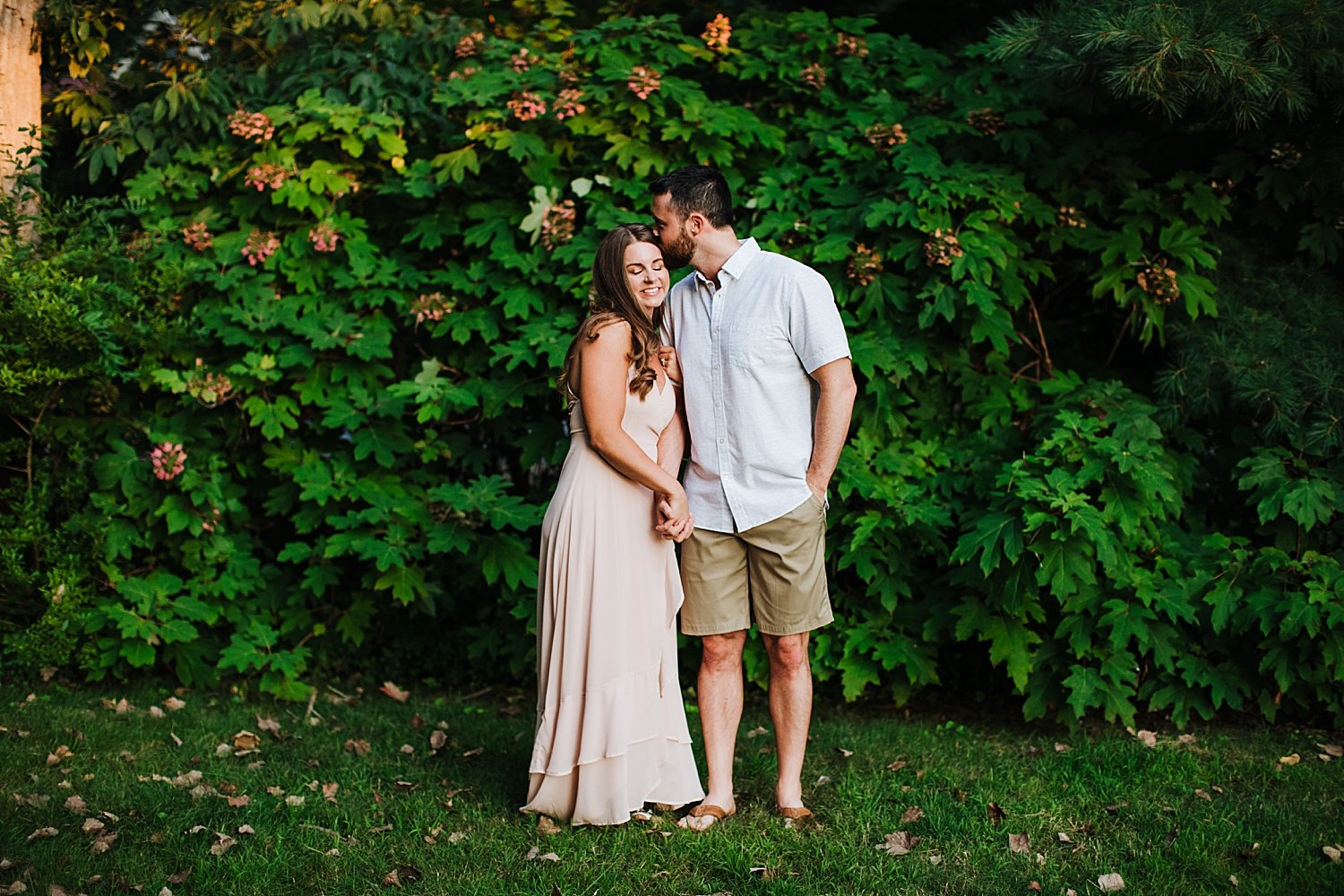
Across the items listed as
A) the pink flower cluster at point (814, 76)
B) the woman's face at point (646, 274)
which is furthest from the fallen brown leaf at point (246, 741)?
A: the pink flower cluster at point (814, 76)

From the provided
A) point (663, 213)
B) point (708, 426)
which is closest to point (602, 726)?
point (708, 426)

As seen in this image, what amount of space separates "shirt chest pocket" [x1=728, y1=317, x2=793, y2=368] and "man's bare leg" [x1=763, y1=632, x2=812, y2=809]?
0.92 metres

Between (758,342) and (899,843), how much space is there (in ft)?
5.35

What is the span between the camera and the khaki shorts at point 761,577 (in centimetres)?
373

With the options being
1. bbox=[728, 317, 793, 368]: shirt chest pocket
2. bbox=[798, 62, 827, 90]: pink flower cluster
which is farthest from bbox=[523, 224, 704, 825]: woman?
bbox=[798, 62, 827, 90]: pink flower cluster

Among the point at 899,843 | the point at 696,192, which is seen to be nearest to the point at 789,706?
the point at 899,843

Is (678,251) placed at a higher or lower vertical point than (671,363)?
higher

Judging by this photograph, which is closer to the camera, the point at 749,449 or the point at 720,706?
the point at 749,449

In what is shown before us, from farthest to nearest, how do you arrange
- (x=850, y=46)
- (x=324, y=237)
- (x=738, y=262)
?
(x=850, y=46)
(x=324, y=237)
(x=738, y=262)

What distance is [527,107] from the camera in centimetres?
520

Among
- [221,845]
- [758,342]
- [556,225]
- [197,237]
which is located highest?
[556,225]

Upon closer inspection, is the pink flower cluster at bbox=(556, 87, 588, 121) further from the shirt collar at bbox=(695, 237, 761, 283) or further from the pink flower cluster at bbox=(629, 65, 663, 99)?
the shirt collar at bbox=(695, 237, 761, 283)

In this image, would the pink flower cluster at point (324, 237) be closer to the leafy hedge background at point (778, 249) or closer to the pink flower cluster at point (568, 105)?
the leafy hedge background at point (778, 249)

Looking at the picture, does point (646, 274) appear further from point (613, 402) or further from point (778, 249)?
point (778, 249)
